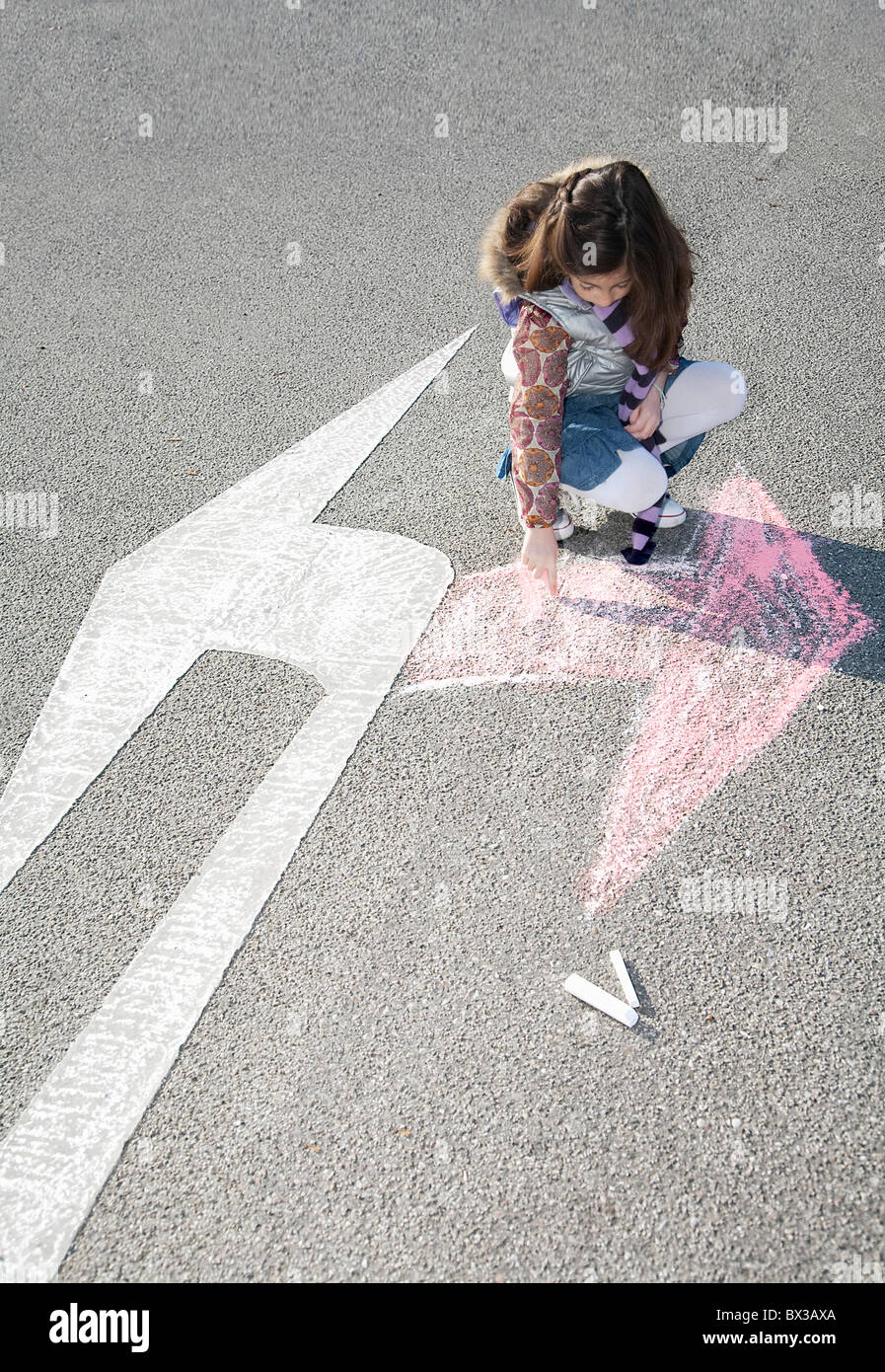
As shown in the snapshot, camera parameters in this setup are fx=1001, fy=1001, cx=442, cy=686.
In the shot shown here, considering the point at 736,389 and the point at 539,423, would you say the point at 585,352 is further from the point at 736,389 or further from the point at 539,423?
the point at 736,389

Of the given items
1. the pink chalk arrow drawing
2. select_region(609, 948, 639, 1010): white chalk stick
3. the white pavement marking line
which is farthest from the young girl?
select_region(609, 948, 639, 1010): white chalk stick

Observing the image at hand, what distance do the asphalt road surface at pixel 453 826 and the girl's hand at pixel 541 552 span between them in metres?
0.27

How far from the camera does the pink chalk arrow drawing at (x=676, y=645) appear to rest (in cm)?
269

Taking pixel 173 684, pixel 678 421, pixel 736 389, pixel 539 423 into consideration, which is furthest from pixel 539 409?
pixel 173 684

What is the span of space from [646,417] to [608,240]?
0.68 meters

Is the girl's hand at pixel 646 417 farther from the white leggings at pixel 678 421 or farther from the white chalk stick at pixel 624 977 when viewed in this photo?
the white chalk stick at pixel 624 977

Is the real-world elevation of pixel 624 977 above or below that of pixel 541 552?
below

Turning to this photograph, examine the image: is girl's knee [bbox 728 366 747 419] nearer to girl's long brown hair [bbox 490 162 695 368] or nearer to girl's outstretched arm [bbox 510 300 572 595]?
girl's long brown hair [bbox 490 162 695 368]

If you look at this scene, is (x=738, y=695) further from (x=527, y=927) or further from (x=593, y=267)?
(x=593, y=267)

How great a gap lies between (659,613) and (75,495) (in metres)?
2.23

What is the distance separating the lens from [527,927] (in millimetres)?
2361

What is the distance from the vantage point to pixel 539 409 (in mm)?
2836

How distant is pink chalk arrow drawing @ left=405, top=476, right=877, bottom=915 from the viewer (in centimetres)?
269
